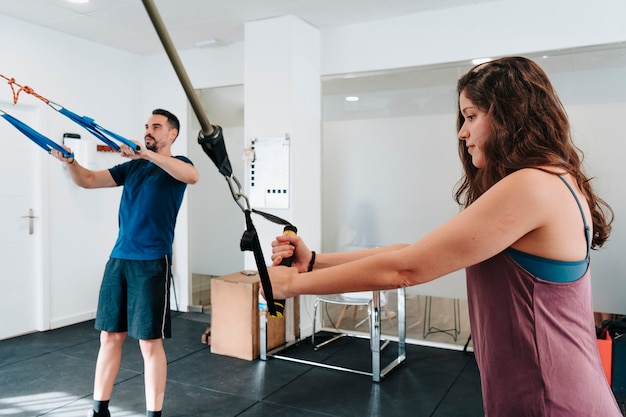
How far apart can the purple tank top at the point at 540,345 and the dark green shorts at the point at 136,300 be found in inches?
77.6

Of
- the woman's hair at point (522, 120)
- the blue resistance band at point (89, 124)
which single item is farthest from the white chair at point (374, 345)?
the woman's hair at point (522, 120)

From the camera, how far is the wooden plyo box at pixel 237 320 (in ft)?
12.8

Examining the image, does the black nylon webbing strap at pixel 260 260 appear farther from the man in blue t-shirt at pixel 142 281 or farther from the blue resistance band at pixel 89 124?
the man in blue t-shirt at pixel 142 281

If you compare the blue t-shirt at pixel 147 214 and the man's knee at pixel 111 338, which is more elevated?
the blue t-shirt at pixel 147 214

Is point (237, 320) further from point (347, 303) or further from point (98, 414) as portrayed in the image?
point (98, 414)

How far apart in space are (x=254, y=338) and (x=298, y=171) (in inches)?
57.6

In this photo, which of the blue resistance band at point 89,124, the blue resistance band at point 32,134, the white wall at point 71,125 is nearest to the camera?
the blue resistance band at point 89,124

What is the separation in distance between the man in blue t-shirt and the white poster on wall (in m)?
1.69

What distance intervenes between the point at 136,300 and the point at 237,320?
1435 millimetres

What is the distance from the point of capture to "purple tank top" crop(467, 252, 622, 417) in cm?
94

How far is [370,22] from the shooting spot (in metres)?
4.41

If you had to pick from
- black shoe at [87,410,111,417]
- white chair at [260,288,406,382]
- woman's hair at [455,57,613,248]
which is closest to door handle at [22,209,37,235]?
white chair at [260,288,406,382]

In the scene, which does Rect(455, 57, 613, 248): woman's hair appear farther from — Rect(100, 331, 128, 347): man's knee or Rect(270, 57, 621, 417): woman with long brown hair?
Rect(100, 331, 128, 347): man's knee

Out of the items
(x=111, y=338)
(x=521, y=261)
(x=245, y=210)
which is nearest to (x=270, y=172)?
(x=111, y=338)
